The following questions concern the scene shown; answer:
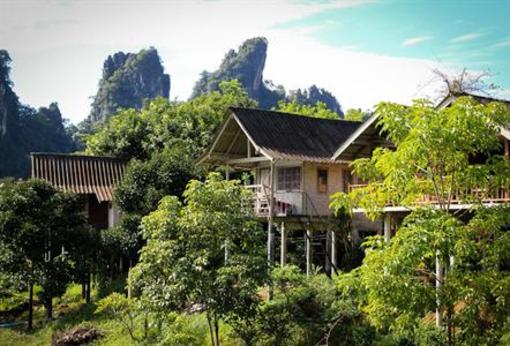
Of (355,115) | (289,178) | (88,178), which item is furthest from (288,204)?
(355,115)

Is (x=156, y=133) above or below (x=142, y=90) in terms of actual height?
below

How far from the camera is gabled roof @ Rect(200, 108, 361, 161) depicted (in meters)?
24.3

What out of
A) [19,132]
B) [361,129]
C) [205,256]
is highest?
[19,132]

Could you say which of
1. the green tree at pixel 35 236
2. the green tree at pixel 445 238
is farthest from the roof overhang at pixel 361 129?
the green tree at pixel 35 236

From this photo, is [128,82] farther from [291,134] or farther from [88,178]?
[291,134]

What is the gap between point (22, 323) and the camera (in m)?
27.1

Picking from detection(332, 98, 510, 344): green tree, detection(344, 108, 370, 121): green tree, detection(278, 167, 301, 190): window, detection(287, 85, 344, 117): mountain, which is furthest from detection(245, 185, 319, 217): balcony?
detection(287, 85, 344, 117): mountain

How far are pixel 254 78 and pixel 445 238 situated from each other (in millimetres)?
75095

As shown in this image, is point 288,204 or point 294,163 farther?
point 294,163

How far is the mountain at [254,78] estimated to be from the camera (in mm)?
83625

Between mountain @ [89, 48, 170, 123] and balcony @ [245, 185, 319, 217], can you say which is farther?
mountain @ [89, 48, 170, 123]

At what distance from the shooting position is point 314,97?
3339 inches

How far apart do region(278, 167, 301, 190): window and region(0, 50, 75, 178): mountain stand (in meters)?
40.6

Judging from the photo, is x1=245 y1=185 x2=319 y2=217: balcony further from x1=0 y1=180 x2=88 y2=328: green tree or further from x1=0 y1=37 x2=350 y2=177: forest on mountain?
x1=0 y1=37 x2=350 y2=177: forest on mountain
